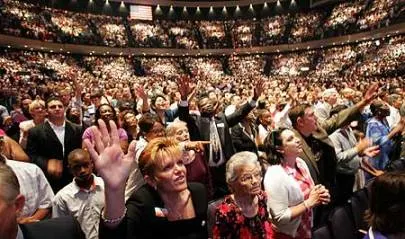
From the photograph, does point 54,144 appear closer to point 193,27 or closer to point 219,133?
point 219,133

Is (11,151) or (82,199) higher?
(11,151)

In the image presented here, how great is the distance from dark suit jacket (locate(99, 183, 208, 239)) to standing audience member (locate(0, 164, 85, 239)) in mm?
309

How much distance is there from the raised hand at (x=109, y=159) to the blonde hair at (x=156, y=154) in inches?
20.0

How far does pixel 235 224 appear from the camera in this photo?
9.20ft

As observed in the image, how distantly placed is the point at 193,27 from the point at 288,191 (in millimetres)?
41755

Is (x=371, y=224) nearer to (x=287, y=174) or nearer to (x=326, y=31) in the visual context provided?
(x=287, y=174)

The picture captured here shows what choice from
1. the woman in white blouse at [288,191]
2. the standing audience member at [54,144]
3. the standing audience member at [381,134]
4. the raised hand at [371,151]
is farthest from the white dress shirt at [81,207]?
the standing audience member at [381,134]

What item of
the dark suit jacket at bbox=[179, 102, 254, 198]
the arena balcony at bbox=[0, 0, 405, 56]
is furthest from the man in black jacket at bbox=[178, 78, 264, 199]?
the arena balcony at bbox=[0, 0, 405, 56]

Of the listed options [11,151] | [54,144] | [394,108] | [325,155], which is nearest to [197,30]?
[394,108]

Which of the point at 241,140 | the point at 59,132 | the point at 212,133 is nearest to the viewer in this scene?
the point at 59,132

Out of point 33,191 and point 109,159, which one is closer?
point 109,159

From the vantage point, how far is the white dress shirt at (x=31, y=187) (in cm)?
308

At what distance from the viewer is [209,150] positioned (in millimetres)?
4770

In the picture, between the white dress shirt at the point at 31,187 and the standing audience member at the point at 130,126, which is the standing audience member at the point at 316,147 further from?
the white dress shirt at the point at 31,187
